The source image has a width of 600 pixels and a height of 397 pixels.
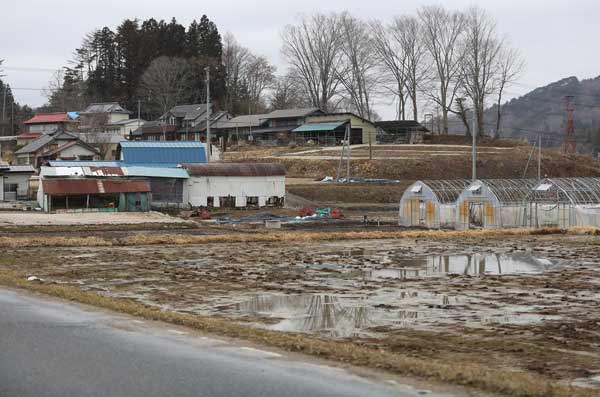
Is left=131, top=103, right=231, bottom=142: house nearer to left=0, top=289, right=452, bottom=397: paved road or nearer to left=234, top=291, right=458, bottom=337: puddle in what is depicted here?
left=234, top=291, right=458, bottom=337: puddle

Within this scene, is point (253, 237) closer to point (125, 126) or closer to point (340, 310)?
point (340, 310)

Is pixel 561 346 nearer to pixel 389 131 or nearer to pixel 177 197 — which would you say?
pixel 177 197

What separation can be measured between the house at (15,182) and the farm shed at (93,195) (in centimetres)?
859

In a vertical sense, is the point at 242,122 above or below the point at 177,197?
above

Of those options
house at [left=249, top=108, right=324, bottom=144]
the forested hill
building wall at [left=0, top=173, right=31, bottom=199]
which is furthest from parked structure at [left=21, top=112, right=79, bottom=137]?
the forested hill

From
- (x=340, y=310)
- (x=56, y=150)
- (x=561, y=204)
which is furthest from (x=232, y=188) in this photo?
(x=340, y=310)

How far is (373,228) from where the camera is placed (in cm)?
3778

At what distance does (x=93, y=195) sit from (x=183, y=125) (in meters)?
39.2

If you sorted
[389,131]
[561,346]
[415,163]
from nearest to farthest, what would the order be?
[561,346], [415,163], [389,131]

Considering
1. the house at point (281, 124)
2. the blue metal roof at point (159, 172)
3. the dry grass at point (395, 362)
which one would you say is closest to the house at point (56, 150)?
the house at point (281, 124)

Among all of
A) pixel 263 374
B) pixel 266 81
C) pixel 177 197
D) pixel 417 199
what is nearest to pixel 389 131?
pixel 266 81

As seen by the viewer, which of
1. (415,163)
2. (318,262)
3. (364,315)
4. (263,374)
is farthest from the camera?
(415,163)

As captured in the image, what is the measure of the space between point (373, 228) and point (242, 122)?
4891cm

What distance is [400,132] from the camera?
3243 inches
